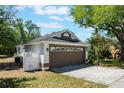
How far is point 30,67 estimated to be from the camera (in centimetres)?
1683

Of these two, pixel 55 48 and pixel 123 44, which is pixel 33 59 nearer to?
pixel 55 48

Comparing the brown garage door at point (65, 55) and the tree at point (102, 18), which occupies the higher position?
the tree at point (102, 18)

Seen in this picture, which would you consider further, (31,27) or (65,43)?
(31,27)

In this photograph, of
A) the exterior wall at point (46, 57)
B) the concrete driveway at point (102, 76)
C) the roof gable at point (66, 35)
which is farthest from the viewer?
the roof gable at point (66, 35)

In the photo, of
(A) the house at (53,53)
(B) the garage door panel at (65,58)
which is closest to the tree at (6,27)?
(A) the house at (53,53)

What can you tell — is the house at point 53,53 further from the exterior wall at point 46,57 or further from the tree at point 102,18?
the tree at point 102,18

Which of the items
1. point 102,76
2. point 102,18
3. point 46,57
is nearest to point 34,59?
point 46,57

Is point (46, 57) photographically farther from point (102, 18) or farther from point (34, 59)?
point (102, 18)

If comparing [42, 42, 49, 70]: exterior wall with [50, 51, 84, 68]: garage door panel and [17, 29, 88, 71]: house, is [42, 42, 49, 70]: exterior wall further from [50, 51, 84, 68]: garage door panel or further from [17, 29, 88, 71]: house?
[50, 51, 84, 68]: garage door panel

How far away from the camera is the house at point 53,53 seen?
17.1 m

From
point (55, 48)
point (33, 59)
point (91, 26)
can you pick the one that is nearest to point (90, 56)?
point (91, 26)

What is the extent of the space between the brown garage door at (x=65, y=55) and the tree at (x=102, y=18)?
4.34 m
